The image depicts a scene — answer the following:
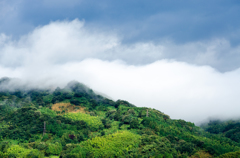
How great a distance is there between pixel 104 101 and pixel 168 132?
3660 centimetres

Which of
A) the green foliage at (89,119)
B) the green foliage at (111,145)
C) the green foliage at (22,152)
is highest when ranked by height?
the green foliage at (89,119)

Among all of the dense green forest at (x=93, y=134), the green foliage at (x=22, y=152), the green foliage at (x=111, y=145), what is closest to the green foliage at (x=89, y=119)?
the dense green forest at (x=93, y=134)

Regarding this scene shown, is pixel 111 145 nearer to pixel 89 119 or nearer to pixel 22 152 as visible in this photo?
pixel 22 152

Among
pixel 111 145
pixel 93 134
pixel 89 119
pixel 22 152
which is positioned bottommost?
pixel 22 152

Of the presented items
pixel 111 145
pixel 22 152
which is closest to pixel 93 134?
pixel 111 145

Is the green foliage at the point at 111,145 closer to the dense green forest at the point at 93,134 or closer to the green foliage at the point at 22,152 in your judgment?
the dense green forest at the point at 93,134

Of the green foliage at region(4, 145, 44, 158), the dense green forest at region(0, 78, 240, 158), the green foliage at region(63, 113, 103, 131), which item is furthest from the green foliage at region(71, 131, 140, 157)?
the green foliage at region(63, 113, 103, 131)

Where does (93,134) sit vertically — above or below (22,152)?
above

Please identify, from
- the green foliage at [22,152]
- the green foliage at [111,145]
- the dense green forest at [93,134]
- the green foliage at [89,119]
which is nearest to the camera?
the green foliage at [22,152]

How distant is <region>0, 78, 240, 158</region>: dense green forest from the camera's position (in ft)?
137

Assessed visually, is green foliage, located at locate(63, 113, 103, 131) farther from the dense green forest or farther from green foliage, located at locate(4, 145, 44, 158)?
green foliage, located at locate(4, 145, 44, 158)

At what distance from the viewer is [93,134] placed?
5222 centimetres

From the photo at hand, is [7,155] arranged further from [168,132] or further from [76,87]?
[76,87]

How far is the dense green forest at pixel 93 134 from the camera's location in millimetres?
41906
